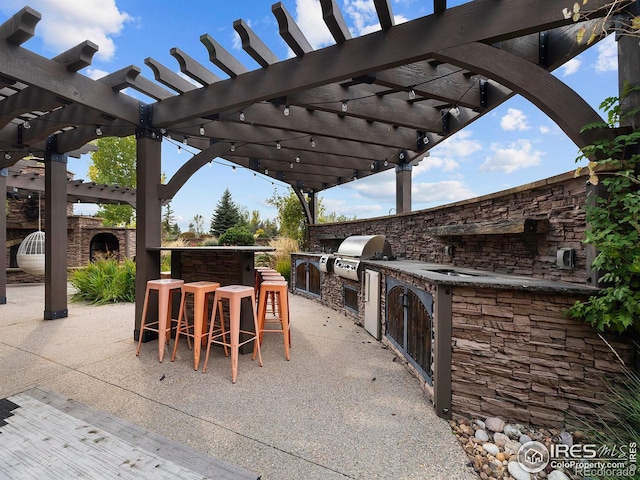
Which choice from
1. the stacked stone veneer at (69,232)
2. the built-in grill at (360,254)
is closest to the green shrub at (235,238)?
the stacked stone veneer at (69,232)

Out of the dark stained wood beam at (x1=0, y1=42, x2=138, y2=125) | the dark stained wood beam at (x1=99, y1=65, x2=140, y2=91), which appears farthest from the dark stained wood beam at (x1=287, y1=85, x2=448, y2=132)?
the dark stained wood beam at (x1=0, y1=42, x2=138, y2=125)

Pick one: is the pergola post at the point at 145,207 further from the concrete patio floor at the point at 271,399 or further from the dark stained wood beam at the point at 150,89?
the concrete patio floor at the point at 271,399

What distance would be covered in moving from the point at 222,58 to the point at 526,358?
3609mm

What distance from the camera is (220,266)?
12.6ft

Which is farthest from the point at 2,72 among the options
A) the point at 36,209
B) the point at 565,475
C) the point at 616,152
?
the point at 36,209

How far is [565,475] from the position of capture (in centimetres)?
169

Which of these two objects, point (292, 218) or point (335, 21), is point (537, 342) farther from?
point (292, 218)

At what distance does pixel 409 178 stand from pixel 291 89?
3.86 metres

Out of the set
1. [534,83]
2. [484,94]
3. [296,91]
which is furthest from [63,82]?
[484,94]

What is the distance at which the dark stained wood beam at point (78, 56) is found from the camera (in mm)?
2990

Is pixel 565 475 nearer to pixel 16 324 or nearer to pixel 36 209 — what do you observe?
pixel 16 324

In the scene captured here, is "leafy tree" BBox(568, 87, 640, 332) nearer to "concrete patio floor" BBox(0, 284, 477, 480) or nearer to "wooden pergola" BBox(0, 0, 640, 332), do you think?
"wooden pergola" BBox(0, 0, 640, 332)

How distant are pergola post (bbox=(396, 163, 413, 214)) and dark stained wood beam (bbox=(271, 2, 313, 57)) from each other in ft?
12.3

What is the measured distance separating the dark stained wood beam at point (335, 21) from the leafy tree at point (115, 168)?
1542 centimetres
